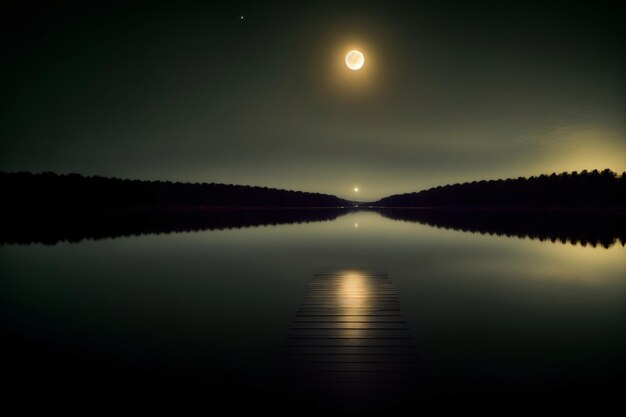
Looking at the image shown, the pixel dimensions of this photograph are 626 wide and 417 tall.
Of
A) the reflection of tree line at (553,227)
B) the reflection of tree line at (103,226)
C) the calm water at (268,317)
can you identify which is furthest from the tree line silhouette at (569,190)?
the calm water at (268,317)

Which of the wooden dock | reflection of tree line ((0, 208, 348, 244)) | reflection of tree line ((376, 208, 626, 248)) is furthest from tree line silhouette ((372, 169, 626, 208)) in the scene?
the wooden dock

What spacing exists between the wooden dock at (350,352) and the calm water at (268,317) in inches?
23.3

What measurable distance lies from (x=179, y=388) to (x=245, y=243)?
31650 mm

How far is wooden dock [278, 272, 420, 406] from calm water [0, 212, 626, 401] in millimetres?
591

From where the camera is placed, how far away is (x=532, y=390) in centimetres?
866

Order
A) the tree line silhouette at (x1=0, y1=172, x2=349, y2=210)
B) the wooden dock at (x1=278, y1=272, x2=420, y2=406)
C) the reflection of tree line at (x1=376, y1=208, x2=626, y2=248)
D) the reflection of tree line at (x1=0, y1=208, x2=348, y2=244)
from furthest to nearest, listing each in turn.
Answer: the tree line silhouette at (x1=0, y1=172, x2=349, y2=210), the reflection of tree line at (x1=0, y1=208, x2=348, y2=244), the reflection of tree line at (x1=376, y1=208, x2=626, y2=248), the wooden dock at (x1=278, y1=272, x2=420, y2=406)

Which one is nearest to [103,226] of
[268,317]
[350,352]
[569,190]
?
[268,317]

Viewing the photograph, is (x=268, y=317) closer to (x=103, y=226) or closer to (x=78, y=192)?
(x=103, y=226)

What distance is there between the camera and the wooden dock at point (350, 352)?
8070mm

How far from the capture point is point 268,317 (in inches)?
563

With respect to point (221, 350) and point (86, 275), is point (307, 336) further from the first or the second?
point (86, 275)

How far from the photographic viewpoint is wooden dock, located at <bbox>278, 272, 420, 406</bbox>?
8.07 meters

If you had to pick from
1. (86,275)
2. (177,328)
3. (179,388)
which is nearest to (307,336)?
(179,388)

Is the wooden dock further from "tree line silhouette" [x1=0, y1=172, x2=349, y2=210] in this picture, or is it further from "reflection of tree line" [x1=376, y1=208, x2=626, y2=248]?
"tree line silhouette" [x1=0, y1=172, x2=349, y2=210]
